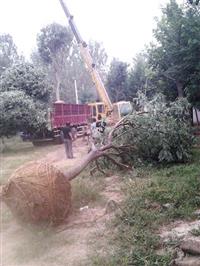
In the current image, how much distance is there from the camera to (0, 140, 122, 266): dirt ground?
607 cm

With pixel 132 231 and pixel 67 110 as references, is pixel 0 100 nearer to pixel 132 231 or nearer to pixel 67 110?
pixel 67 110

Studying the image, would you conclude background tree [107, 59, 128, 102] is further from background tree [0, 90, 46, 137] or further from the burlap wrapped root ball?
the burlap wrapped root ball

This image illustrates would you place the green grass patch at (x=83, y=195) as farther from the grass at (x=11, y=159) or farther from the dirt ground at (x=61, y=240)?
the grass at (x=11, y=159)

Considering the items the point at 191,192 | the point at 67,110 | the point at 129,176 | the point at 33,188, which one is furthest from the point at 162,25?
the point at 33,188

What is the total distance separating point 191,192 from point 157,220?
1.61 meters

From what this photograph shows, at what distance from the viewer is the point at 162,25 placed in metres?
19.1

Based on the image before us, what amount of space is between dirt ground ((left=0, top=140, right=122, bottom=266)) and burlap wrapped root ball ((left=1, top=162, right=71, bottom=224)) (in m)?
0.24

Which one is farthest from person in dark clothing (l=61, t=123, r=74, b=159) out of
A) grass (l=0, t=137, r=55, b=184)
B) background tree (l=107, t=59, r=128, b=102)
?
background tree (l=107, t=59, r=128, b=102)

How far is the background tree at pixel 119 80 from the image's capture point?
42.6 m

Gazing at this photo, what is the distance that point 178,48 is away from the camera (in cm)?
1778

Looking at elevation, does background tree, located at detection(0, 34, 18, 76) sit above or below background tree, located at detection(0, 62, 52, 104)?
above

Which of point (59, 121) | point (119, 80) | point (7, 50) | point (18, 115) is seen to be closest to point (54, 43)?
point (119, 80)

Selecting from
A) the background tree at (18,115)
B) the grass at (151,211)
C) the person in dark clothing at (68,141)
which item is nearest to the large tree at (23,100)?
the background tree at (18,115)

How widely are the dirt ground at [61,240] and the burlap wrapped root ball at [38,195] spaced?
9.4 inches
